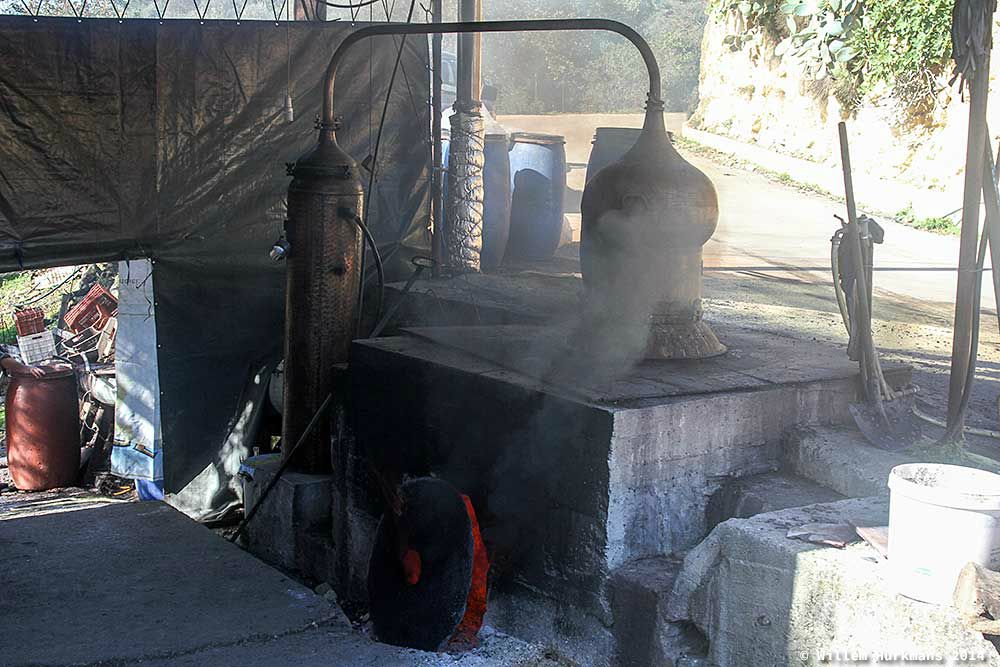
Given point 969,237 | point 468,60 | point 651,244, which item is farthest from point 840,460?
point 468,60

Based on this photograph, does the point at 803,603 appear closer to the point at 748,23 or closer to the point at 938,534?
the point at 938,534

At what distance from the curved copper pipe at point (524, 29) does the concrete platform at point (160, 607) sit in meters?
2.47

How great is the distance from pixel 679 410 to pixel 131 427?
509 cm

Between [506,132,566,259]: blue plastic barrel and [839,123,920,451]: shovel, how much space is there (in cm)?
530

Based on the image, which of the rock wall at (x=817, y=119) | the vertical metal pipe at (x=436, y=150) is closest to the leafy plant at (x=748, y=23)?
the rock wall at (x=817, y=119)

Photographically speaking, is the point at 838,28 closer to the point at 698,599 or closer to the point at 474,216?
the point at 474,216

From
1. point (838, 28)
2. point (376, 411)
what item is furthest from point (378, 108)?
point (838, 28)

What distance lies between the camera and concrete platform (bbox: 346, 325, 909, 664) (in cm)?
374

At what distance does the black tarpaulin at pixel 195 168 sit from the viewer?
18.1ft

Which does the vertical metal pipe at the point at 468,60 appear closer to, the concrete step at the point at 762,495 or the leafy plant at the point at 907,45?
the concrete step at the point at 762,495

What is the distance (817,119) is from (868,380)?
1484 centimetres

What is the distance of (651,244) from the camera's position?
429cm

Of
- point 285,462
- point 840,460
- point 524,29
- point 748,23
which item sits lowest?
point 285,462

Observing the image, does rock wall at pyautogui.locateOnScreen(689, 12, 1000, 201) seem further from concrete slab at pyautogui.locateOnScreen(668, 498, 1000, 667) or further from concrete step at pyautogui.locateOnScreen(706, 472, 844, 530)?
concrete slab at pyautogui.locateOnScreen(668, 498, 1000, 667)
